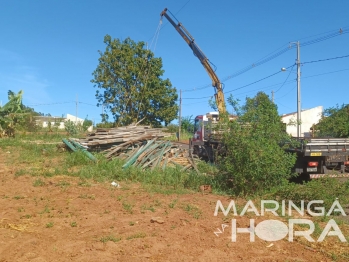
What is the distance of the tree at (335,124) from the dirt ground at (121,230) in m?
7.20

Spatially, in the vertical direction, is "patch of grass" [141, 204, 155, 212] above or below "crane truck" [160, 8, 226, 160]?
below

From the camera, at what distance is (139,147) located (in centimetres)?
1350

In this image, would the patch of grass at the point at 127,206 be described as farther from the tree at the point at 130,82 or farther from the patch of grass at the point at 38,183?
the tree at the point at 130,82

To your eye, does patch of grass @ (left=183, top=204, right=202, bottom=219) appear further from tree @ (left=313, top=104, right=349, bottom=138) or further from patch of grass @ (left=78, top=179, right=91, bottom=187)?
tree @ (left=313, top=104, right=349, bottom=138)

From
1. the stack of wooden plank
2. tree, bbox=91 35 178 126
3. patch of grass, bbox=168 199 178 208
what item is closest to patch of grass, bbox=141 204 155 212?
patch of grass, bbox=168 199 178 208

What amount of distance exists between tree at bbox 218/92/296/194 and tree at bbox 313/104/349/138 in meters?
5.25

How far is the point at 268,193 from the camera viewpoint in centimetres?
798

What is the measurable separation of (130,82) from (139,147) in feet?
56.1

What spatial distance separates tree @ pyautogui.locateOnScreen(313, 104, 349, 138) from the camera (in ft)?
41.9

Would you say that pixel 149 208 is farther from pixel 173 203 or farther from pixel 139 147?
pixel 139 147

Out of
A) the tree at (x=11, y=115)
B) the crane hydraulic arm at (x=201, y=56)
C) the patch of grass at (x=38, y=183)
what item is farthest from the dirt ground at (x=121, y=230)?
the tree at (x=11, y=115)

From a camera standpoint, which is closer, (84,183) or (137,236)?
(137,236)

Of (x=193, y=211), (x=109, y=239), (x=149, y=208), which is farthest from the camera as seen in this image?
(x=149, y=208)

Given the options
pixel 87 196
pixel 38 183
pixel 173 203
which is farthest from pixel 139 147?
pixel 173 203
